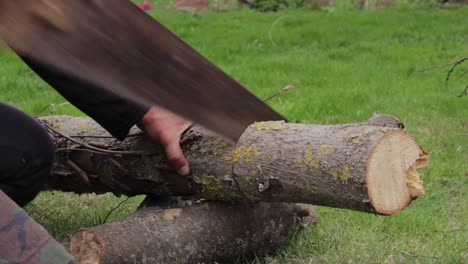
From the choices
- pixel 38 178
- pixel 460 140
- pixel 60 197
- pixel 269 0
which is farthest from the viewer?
pixel 269 0

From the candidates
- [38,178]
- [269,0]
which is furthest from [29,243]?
[269,0]

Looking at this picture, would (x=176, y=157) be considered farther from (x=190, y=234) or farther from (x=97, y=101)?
(x=97, y=101)

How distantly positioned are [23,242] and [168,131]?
109 cm

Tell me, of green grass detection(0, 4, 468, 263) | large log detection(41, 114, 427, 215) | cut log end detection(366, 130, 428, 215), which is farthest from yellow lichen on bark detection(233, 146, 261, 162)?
green grass detection(0, 4, 468, 263)

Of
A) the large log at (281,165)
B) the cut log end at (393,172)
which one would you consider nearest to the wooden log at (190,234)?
the large log at (281,165)

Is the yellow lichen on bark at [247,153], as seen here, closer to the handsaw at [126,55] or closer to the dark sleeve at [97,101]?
the handsaw at [126,55]

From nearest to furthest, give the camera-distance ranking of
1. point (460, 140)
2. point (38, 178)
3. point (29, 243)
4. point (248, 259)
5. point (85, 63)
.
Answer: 1. point (29, 243)
2. point (85, 63)
3. point (38, 178)
4. point (248, 259)
5. point (460, 140)

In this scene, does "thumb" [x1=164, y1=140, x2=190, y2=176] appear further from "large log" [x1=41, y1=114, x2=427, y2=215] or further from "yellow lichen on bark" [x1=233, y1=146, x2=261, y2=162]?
"yellow lichen on bark" [x1=233, y1=146, x2=261, y2=162]

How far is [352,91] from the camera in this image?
7.45m

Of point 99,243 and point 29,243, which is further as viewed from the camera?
point 99,243

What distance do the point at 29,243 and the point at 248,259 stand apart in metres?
1.51

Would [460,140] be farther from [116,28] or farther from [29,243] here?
[29,243]

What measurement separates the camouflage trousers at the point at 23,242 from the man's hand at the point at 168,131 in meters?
0.96

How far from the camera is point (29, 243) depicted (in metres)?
2.06
